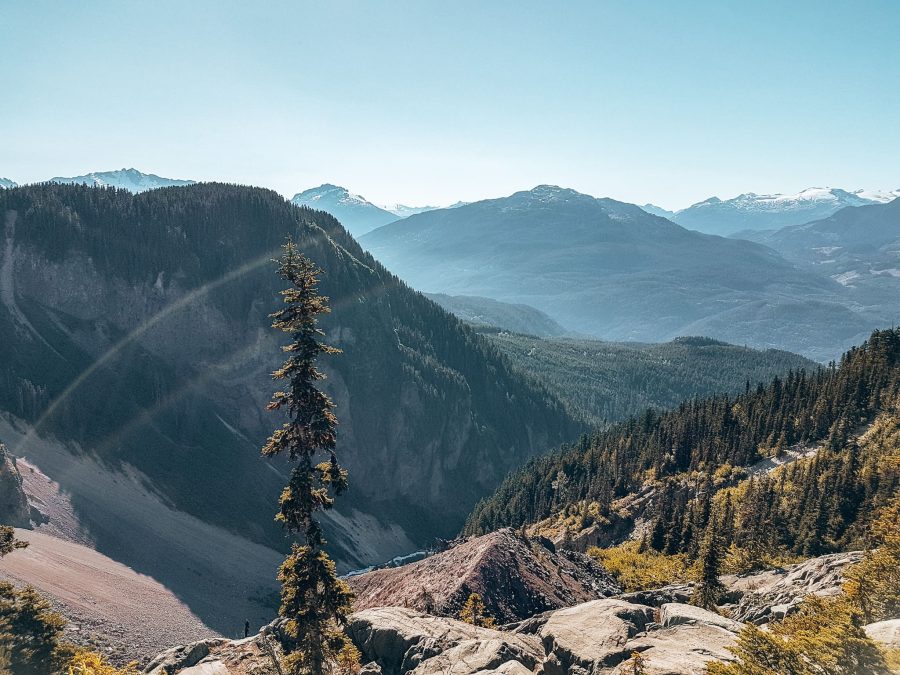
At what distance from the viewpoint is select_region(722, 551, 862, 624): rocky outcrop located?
40.0 m

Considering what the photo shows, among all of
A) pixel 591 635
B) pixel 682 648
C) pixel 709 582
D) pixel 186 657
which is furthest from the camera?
A: pixel 709 582

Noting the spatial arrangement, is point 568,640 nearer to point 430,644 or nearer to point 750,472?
point 430,644

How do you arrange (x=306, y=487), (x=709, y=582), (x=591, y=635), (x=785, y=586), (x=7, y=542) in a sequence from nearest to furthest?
(x=306, y=487) < (x=591, y=635) < (x=7, y=542) < (x=785, y=586) < (x=709, y=582)

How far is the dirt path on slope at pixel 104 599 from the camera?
84250 millimetres

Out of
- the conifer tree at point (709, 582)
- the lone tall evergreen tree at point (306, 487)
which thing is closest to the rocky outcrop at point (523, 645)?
the lone tall evergreen tree at point (306, 487)

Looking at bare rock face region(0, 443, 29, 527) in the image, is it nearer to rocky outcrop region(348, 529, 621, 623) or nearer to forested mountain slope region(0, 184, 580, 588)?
forested mountain slope region(0, 184, 580, 588)

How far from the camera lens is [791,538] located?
68.8 meters

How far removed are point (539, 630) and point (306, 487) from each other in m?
20.5

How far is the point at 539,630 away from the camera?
40.2 metres

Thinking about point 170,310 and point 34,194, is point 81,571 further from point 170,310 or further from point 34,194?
point 34,194

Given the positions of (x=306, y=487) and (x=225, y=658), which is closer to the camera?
(x=306, y=487)

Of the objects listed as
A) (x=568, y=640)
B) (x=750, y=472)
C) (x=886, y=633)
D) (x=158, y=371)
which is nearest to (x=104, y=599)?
(x=158, y=371)

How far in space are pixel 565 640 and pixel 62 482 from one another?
125m

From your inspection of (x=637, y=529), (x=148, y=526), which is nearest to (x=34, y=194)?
(x=148, y=526)
